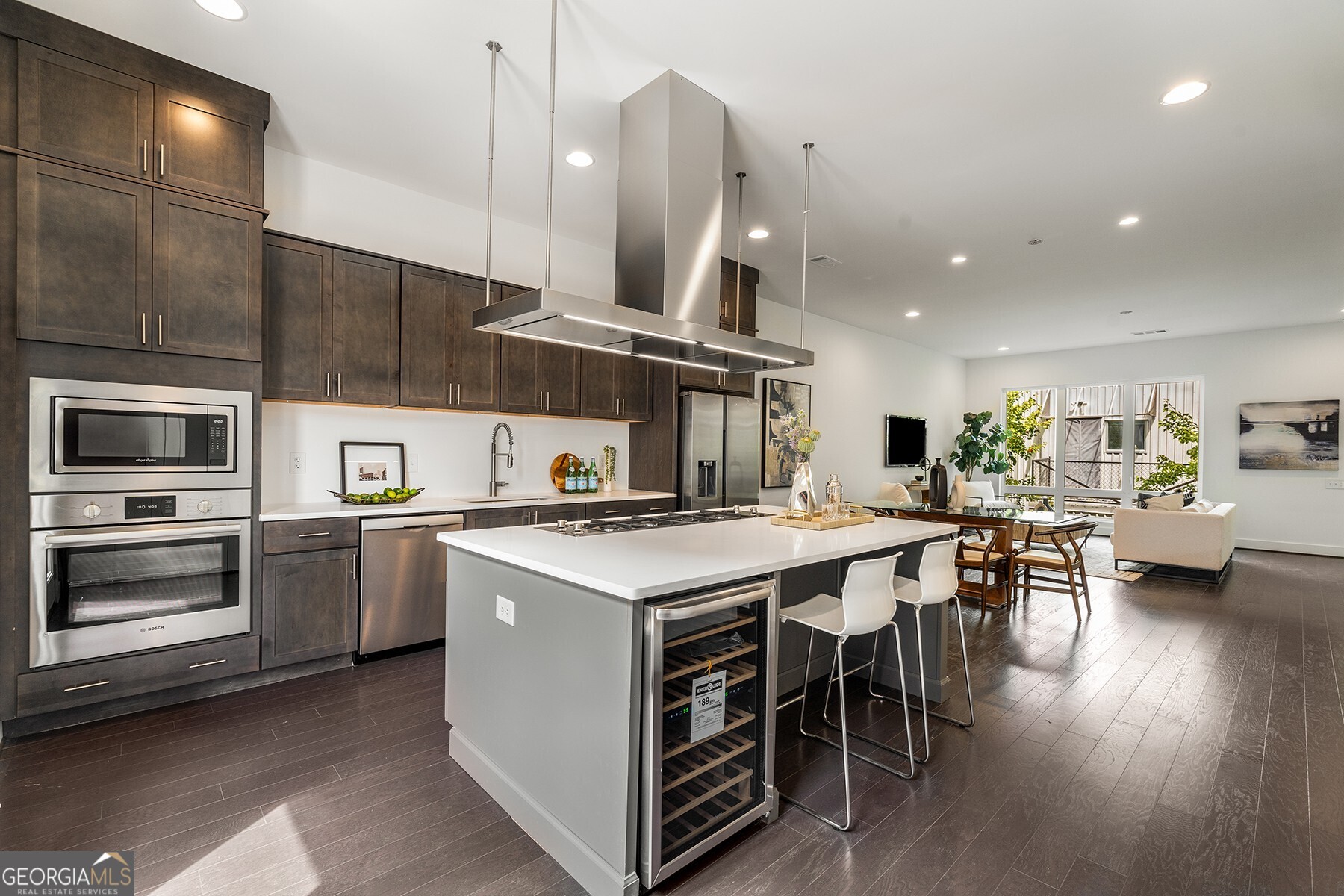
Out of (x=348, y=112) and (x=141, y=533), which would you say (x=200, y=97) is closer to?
(x=348, y=112)

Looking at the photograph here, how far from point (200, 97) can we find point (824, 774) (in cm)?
417

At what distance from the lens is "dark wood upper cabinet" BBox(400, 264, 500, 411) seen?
12.6ft

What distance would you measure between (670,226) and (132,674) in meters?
3.22

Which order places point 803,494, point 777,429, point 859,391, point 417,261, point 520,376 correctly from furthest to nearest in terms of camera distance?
point 859,391 → point 777,429 → point 520,376 → point 417,261 → point 803,494

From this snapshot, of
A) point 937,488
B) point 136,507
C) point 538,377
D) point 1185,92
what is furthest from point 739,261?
point 937,488

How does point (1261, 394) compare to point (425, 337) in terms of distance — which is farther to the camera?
point (1261, 394)

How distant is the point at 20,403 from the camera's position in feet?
8.20

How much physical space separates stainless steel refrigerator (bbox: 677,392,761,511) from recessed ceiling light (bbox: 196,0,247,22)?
137 inches

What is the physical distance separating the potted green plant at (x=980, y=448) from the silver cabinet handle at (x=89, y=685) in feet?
33.7

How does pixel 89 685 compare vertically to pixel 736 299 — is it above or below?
below

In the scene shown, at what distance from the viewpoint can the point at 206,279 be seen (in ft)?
9.53

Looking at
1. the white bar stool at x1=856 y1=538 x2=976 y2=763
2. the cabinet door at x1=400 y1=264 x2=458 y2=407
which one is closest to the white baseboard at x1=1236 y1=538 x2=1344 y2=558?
the white bar stool at x1=856 y1=538 x2=976 y2=763

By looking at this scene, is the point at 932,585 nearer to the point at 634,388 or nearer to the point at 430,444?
the point at 634,388

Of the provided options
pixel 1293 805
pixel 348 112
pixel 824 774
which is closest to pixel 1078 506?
pixel 1293 805
